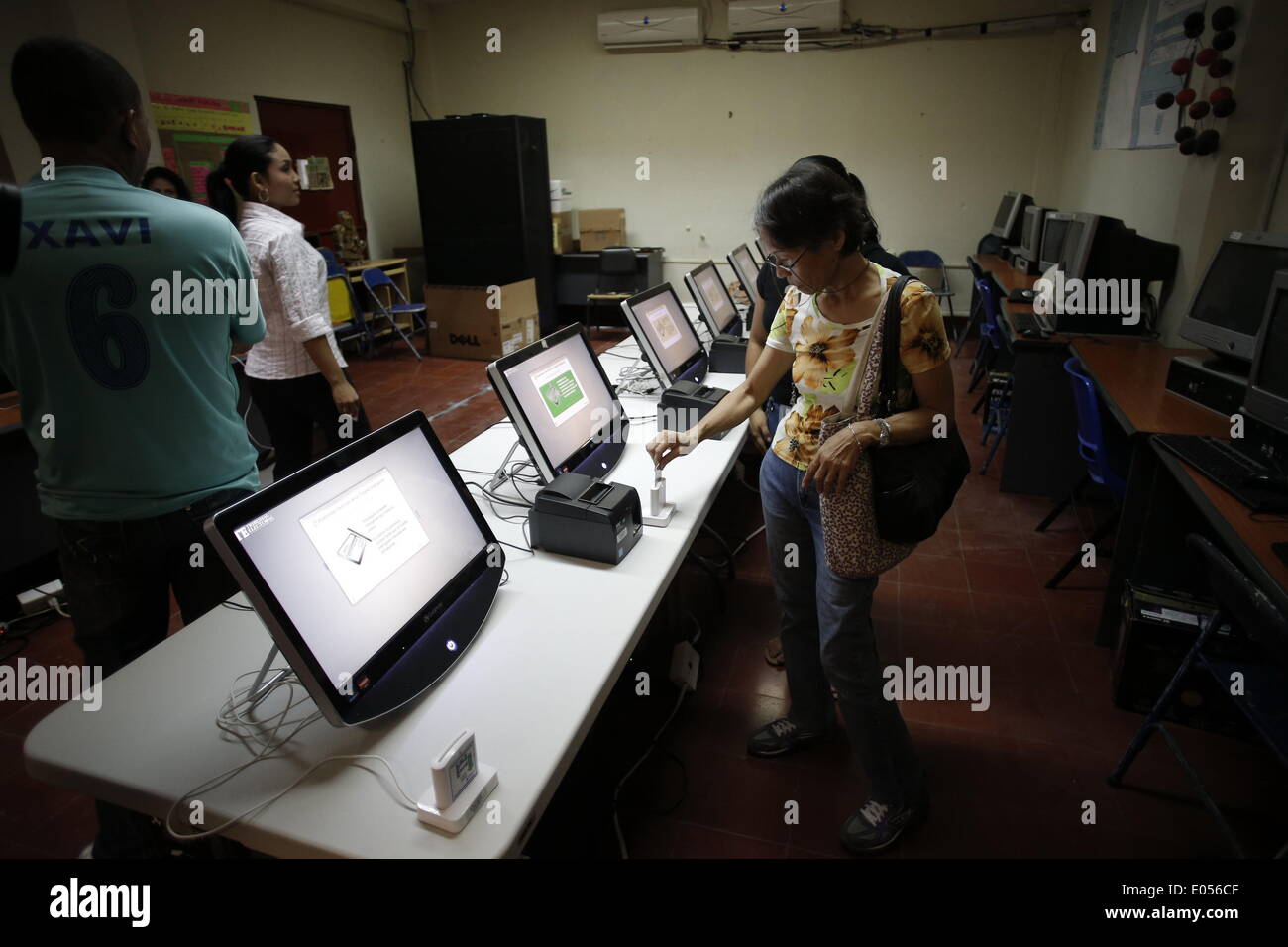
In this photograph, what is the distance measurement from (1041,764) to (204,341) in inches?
92.4

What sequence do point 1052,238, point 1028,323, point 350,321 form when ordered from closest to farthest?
point 1028,323
point 1052,238
point 350,321

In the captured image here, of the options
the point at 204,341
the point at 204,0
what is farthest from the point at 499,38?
the point at 204,341

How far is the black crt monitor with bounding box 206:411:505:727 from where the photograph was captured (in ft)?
3.30

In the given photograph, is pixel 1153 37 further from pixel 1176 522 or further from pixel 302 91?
pixel 302 91

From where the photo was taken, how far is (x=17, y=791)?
1.90 meters

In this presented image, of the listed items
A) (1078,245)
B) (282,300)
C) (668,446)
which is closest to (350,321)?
(282,300)

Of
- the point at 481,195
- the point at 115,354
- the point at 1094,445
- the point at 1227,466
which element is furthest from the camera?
the point at 481,195

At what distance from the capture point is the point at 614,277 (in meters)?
7.18

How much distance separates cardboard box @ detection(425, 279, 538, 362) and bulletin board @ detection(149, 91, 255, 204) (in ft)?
6.22

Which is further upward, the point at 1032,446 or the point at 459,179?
the point at 459,179

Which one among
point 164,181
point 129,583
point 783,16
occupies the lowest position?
point 129,583

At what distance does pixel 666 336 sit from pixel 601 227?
4954mm

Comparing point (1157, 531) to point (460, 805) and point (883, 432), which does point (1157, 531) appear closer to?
point (883, 432)

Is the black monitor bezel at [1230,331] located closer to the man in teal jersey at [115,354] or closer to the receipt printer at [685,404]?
the receipt printer at [685,404]
